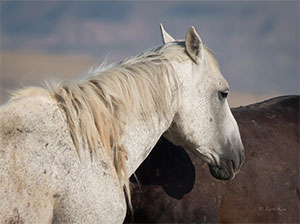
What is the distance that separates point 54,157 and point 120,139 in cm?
54

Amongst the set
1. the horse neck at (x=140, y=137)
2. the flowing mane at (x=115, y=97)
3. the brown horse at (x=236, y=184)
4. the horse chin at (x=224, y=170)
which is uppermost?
the flowing mane at (x=115, y=97)

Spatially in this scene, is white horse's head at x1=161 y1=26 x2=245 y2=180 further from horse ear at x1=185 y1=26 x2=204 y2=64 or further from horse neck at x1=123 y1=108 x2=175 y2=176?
horse neck at x1=123 y1=108 x2=175 y2=176

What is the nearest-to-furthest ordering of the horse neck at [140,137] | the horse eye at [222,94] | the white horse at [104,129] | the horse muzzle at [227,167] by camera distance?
the white horse at [104,129] → the horse neck at [140,137] → the horse eye at [222,94] → the horse muzzle at [227,167]

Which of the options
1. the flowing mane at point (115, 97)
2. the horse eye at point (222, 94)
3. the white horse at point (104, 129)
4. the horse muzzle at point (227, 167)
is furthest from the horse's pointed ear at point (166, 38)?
the horse muzzle at point (227, 167)

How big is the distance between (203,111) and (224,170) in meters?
0.67

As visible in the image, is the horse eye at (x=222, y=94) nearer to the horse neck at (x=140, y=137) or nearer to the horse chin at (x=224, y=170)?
the horse neck at (x=140, y=137)

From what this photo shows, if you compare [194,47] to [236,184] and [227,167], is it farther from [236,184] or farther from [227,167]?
[236,184]

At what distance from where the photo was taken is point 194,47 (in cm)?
360

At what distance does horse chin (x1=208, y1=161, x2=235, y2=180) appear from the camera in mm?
3965

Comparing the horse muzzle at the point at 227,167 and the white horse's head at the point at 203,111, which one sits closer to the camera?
the white horse's head at the point at 203,111

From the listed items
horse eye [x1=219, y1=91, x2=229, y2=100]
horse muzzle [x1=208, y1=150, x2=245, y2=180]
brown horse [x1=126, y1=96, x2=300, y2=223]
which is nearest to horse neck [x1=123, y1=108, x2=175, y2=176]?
horse eye [x1=219, y1=91, x2=229, y2=100]

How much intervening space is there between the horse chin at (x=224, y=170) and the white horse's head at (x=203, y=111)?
2 centimetres

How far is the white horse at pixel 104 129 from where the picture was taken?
Result: 2793 mm

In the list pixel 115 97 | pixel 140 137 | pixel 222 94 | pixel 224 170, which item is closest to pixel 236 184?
pixel 224 170
